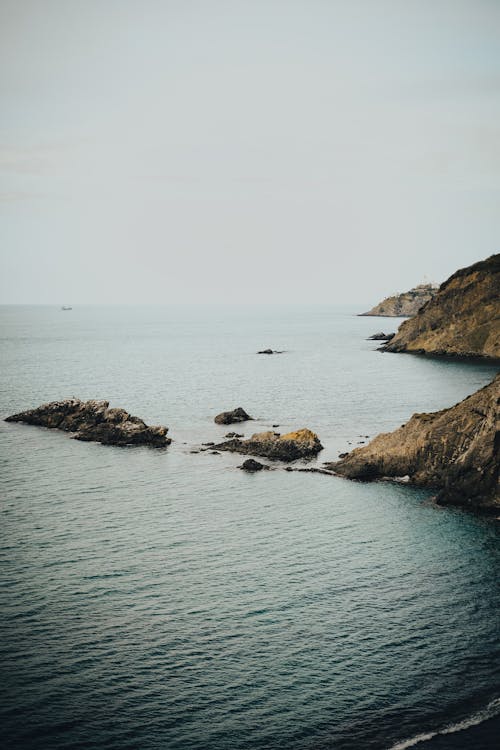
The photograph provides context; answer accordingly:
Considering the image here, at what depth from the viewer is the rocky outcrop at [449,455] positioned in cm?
5672

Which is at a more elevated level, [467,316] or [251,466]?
[467,316]

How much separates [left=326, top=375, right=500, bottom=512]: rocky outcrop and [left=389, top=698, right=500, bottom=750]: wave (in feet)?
92.3

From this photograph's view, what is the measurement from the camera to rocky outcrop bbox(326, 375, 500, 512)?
56.7 meters

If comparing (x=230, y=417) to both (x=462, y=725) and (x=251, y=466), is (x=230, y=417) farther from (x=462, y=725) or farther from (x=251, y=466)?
(x=462, y=725)

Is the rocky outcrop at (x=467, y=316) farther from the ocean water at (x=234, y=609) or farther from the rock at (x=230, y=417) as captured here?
the ocean water at (x=234, y=609)

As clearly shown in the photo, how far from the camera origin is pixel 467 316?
186500 millimetres

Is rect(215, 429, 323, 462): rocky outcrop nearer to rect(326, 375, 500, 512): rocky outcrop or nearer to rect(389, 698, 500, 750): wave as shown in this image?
rect(326, 375, 500, 512): rocky outcrop

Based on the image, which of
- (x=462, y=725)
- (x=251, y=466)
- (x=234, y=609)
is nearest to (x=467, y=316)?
(x=251, y=466)

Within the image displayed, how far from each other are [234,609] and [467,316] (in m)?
165

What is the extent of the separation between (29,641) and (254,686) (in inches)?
504

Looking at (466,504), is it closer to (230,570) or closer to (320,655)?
(230,570)

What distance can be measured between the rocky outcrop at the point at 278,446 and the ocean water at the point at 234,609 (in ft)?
10.8

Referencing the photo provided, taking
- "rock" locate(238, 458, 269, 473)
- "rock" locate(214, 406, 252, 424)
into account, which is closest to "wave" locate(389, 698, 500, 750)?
"rock" locate(238, 458, 269, 473)

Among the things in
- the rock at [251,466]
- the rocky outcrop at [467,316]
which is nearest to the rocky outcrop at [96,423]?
the rock at [251,466]
